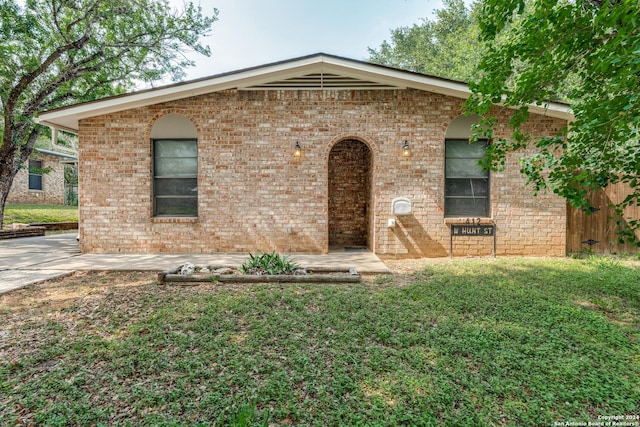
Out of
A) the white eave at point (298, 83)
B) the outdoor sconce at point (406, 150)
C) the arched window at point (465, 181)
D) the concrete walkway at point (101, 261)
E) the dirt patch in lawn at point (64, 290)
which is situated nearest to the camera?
the dirt patch in lawn at point (64, 290)

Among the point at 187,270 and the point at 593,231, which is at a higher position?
the point at 593,231

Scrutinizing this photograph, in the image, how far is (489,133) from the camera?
421cm

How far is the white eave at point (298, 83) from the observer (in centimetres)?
600

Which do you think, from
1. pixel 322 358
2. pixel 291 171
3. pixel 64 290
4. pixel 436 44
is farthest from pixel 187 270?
pixel 436 44

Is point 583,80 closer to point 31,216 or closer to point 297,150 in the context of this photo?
point 297,150

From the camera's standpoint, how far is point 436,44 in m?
20.8

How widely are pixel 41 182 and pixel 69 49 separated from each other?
40.1ft

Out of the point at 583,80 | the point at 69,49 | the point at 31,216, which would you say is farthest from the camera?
the point at 31,216

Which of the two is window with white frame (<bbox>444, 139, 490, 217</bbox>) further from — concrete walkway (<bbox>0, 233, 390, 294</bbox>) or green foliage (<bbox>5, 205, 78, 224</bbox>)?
green foliage (<bbox>5, 205, 78, 224</bbox>)

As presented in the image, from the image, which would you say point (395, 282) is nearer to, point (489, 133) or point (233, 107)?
point (489, 133)

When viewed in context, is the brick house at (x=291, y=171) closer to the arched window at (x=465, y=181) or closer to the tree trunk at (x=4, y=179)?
the arched window at (x=465, y=181)

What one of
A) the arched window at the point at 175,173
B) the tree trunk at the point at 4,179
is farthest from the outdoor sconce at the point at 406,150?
the tree trunk at the point at 4,179

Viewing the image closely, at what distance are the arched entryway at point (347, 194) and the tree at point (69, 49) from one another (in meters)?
7.71

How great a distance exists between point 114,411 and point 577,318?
442 centimetres
